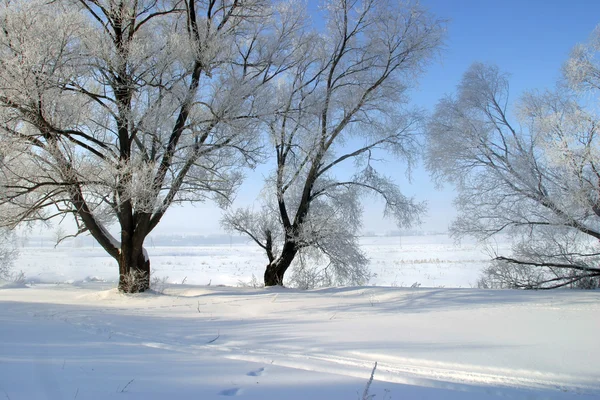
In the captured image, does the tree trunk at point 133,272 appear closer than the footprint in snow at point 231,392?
No

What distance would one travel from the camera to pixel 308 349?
464 cm

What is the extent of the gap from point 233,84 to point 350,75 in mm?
4558

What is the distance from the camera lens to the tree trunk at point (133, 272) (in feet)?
31.9

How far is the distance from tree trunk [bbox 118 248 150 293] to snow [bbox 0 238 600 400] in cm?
173

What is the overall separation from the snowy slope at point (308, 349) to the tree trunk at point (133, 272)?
179 centimetres

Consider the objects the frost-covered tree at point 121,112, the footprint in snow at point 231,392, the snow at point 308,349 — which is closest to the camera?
the footprint in snow at point 231,392

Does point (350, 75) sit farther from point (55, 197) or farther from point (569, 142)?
point (55, 197)

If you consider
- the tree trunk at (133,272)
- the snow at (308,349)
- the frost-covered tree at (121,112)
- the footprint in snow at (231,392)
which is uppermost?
the frost-covered tree at (121,112)

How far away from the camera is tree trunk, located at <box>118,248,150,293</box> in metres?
9.73

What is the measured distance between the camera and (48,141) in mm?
8516

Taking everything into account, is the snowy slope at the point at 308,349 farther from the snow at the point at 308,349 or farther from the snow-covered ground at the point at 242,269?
the snow-covered ground at the point at 242,269

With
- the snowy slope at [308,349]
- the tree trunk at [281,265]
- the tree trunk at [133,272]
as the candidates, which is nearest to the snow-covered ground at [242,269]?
the tree trunk at [281,265]

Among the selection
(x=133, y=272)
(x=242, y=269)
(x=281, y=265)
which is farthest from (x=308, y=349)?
(x=242, y=269)

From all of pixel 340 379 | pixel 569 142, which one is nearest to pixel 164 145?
pixel 340 379
